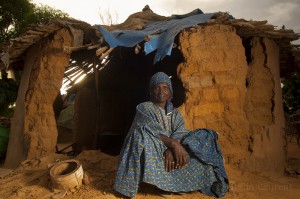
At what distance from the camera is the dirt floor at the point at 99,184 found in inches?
135

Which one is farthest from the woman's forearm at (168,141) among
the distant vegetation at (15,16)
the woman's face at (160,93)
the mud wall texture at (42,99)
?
the distant vegetation at (15,16)

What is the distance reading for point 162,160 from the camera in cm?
321

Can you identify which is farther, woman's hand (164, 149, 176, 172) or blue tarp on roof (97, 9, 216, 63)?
blue tarp on roof (97, 9, 216, 63)

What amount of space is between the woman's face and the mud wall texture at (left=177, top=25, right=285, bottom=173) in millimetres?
825

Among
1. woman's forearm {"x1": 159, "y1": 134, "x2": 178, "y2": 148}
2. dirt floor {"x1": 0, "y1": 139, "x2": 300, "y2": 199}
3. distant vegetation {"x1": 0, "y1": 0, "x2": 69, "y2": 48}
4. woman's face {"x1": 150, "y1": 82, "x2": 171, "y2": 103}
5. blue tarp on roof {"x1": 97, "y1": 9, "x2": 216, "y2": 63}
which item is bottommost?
dirt floor {"x1": 0, "y1": 139, "x2": 300, "y2": 199}

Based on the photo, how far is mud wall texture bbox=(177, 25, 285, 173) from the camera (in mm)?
4652

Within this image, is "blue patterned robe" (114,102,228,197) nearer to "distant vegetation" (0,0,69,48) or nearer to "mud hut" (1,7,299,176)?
"mud hut" (1,7,299,176)

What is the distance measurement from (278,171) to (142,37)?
10.9 ft

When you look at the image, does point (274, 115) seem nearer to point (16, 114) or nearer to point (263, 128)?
point (263, 128)

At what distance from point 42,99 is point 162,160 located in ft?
9.95

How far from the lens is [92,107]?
792cm

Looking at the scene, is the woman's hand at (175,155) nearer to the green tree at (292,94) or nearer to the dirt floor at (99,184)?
the dirt floor at (99,184)

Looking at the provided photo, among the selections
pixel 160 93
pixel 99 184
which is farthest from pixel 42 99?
pixel 160 93

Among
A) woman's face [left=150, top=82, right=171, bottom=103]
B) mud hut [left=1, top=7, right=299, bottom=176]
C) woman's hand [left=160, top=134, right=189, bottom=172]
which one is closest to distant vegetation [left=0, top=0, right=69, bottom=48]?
mud hut [left=1, top=7, right=299, bottom=176]
